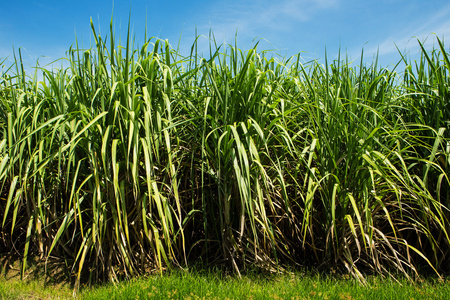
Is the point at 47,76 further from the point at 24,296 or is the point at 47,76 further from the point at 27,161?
the point at 24,296

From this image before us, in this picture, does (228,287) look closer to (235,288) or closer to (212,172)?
(235,288)

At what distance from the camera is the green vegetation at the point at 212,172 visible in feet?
7.61

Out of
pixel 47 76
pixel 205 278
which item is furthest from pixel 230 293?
pixel 47 76

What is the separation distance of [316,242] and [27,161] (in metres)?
2.33

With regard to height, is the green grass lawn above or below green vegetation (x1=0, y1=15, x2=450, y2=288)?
below

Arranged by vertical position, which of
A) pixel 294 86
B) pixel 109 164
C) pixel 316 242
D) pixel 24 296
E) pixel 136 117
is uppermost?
pixel 294 86

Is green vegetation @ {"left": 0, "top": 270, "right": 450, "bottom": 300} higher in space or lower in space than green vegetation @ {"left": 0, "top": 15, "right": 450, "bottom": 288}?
lower

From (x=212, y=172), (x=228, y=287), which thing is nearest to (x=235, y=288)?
(x=228, y=287)

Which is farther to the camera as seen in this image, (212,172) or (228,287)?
(212,172)

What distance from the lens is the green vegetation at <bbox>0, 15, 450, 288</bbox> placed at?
2.32 metres

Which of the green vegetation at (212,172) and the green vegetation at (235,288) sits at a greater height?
the green vegetation at (212,172)

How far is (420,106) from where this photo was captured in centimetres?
289

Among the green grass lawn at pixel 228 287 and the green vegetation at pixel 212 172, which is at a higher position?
the green vegetation at pixel 212 172

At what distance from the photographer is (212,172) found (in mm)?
2465
